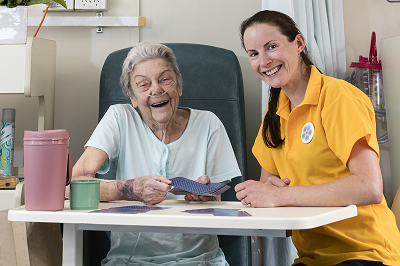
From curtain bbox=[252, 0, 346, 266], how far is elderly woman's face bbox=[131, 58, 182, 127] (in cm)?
47

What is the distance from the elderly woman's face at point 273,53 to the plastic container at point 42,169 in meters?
0.63

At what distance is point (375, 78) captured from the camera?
1819 mm

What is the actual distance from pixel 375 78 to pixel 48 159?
157 cm

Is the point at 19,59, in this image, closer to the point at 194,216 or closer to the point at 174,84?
the point at 174,84

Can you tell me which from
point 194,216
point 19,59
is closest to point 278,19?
point 194,216

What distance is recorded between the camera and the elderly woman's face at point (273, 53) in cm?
113

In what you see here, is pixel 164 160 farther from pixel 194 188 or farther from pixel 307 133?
pixel 307 133

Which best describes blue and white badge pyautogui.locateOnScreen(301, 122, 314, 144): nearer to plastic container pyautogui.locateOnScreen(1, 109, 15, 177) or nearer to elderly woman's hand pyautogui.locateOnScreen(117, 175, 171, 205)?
elderly woman's hand pyautogui.locateOnScreen(117, 175, 171, 205)

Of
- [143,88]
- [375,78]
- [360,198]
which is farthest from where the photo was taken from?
[375,78]

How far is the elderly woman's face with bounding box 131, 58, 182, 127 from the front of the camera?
1356 millimetres

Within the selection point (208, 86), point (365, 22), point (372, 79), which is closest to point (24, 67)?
point (208, 86)

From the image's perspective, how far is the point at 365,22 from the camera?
1.98m

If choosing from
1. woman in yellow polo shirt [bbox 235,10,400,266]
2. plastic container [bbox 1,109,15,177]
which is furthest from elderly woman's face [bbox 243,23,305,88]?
plastic container [bbox 1,109,15,177]

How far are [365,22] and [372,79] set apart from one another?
360 millimetres
